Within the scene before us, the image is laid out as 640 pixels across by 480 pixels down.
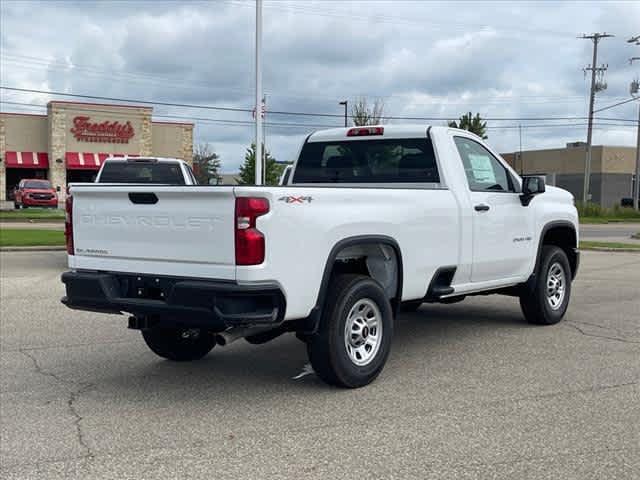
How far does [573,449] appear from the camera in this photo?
4520 millimetres

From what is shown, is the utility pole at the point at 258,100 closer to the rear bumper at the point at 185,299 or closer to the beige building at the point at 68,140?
the rear bumper at the point at 185,299

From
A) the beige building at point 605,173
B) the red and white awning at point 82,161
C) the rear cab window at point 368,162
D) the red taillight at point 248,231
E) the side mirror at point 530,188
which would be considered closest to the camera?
the red taillight at point 248,231

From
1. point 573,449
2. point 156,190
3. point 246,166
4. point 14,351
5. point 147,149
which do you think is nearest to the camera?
point 573,449

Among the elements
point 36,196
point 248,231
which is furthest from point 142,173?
point 36,196

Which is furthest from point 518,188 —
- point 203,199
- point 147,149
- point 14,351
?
point 147,149

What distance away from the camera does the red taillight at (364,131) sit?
24.5ft

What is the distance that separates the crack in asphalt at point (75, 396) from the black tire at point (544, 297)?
4.83m

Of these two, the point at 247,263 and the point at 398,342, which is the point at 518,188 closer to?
the point at 398,342

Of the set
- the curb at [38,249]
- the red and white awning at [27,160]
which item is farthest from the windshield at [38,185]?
the curb at [38,249]

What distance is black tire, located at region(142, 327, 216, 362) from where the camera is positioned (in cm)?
677

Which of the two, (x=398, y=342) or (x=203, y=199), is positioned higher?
(x=203, y=199)

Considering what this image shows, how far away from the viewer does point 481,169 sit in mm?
7590

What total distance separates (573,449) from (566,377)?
5.85ft

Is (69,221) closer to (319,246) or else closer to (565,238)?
(319,246)
